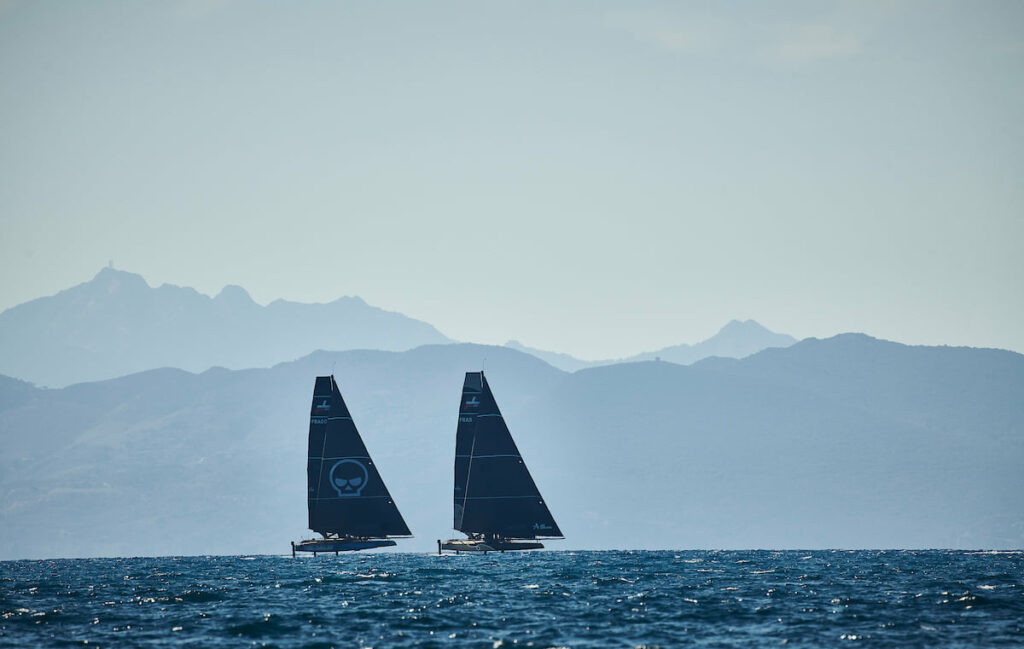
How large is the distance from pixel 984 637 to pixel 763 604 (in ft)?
51.9

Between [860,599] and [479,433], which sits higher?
[479,433]

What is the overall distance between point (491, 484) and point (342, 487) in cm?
1438

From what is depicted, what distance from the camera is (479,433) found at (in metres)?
109

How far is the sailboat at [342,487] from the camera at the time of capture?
11250cm

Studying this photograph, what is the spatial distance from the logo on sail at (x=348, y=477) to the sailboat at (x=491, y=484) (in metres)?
9.47

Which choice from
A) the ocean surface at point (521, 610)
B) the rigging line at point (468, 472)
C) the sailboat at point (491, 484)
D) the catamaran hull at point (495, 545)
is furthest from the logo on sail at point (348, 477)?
the ocean surface at point (521, 610)

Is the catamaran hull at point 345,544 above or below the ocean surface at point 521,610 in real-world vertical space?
above

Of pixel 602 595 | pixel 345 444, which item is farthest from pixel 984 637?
pixel 345 444

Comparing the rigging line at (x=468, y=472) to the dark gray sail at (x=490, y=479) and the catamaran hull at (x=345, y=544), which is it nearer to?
the dark gray sail at (x=490, y=479)

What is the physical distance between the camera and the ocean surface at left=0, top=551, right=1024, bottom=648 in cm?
5322

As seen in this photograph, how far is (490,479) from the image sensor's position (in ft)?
358

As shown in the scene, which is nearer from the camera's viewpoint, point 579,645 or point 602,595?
point 579,645

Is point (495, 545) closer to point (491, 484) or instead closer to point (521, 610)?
point (491, 484)

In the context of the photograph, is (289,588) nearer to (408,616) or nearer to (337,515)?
(408,616)
